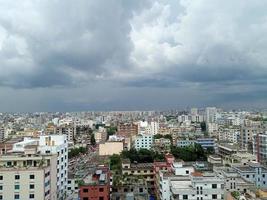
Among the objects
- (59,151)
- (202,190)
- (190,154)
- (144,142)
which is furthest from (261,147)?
(59,151)

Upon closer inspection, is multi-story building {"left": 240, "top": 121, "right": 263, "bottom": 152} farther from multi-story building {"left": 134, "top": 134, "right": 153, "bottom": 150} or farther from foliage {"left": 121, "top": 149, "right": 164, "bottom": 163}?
foliage {"left": 121, "top": 149, "right": 164, "bottom": 163}

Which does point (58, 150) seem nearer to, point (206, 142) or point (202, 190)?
point (202, 190)

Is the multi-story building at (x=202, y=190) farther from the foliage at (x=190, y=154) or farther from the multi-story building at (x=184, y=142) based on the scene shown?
the multi-story building at (x=184, y=142)

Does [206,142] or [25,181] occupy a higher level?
[25,181]

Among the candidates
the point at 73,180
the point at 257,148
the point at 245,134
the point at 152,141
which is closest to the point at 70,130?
the point at 152,141

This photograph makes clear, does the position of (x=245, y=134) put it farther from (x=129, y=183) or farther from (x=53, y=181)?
(x=53, y=181)

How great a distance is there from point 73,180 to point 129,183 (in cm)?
461

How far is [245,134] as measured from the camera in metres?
62.1

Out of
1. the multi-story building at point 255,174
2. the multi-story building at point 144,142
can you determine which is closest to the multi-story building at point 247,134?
the multi-story building at point 144,142

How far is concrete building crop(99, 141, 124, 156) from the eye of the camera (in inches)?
2352

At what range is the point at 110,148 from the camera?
6012cm

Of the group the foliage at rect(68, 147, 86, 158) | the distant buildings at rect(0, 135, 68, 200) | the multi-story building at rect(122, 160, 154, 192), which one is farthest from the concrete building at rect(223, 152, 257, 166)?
the foliage at rect(68, 147, 86, 158)

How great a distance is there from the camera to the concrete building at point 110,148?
196 feet

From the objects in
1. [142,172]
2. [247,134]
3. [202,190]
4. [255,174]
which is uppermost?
[247,134]
